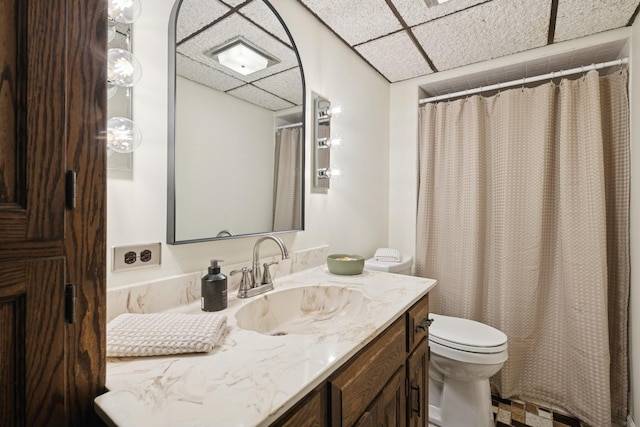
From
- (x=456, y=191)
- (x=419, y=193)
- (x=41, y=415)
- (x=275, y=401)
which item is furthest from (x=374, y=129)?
(x=41, y=415)

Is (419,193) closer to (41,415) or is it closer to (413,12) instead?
(413,12)

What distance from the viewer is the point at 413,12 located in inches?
59.2

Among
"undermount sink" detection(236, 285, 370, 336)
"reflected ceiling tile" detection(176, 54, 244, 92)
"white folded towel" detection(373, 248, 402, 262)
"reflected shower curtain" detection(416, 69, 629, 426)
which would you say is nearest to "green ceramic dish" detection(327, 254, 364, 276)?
"undermount sink" detection(236, 285, 370, 336)

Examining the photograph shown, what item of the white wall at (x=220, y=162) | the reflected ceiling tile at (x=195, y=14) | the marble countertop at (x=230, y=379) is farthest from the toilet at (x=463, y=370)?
the reflected ceiling tile at (x=195, y=14)

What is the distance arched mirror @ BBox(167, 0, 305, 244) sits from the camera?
99 cm

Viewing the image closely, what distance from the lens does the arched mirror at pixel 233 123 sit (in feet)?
3.24

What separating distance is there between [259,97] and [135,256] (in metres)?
0.80

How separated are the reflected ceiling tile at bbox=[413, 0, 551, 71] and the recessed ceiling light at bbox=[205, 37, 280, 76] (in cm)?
92

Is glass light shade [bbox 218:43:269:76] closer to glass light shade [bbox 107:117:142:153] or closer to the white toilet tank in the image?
glass light shade [bbox 107:117:142:153]

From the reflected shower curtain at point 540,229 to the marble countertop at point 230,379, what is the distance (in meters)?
1.49

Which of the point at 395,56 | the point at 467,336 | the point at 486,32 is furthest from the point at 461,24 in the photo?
the point at 467,336

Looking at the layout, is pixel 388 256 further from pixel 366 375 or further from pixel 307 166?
pixel 366 375

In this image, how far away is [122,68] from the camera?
80 centimetres

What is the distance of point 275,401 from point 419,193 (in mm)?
1985
